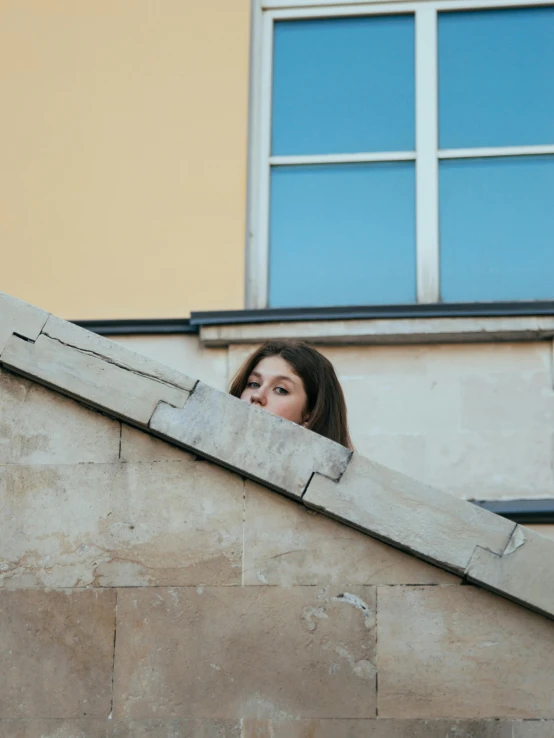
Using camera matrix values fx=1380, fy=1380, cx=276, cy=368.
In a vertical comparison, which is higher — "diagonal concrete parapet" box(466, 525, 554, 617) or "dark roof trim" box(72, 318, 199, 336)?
"dark roof trim" box(72, 318, 199, 336)

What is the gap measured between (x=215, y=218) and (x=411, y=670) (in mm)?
3562

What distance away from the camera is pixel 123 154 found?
762 centimetres

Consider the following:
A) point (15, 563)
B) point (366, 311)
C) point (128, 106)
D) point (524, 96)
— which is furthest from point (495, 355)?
point (15, 563)

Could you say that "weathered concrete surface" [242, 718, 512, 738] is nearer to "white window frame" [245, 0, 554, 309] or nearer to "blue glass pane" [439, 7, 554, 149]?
"white window frame" [245, 0, 554, 309]

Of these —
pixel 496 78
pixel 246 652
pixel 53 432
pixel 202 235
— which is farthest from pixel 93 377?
pixel 496 78

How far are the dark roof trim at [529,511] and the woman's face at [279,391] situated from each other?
4.36 ft

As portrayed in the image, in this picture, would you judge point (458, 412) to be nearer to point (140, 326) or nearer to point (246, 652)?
point (140, 326)

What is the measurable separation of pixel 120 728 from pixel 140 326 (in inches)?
123

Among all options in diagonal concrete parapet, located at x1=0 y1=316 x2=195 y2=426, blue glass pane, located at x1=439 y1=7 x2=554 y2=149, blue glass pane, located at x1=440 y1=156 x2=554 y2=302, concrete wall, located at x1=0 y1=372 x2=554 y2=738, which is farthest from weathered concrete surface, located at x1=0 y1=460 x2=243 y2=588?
blue glass pane, located at x1=439 y1=7 x2=554 y2=149

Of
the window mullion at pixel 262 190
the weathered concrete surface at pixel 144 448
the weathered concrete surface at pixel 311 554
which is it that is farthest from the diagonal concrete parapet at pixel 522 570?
the window mullion at pixel 262 190

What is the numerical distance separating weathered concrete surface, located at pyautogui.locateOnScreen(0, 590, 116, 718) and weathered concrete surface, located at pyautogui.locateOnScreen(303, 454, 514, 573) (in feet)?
2.72

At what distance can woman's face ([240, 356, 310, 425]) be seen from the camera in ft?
18.7

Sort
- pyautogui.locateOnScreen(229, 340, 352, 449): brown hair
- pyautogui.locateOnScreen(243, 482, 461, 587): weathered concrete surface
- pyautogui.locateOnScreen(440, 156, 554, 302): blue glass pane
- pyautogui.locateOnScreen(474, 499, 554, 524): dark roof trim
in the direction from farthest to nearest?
1. pyautogui.locateOnScreen(440, 156, 554, 302): blue glass pane
2. pyautogui.locateOnScreen(474, 499, 554, 524): dark roof trim
3. pyautogui.locateOnScreen(229, 340, 352, 449): brown hair
4. pyautogui.locateOnScreen(243, 482, 461, 587): weathered concrete surface

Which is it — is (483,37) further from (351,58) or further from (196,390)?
(196,390)
